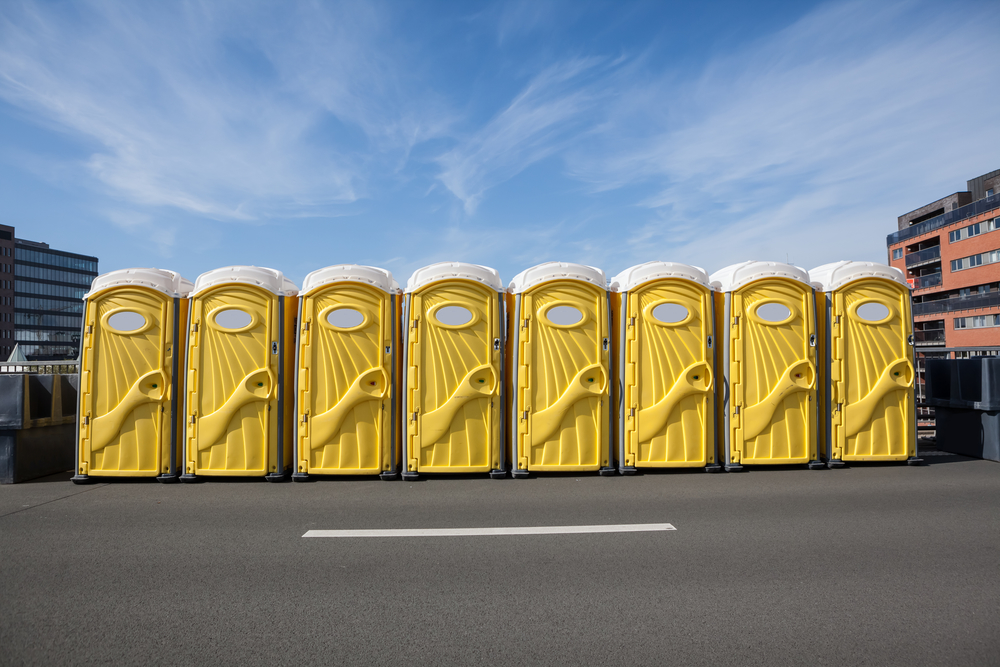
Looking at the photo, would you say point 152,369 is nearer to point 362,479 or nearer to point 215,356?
point 215,356

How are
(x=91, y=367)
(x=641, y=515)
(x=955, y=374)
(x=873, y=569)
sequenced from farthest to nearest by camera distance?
(x=955, y=374) → (x=91, y=367) → (x=641, y=515) → (x=873, y=569)

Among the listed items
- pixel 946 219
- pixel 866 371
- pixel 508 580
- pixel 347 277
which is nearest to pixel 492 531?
pixel 508 580

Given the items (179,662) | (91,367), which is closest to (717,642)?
(179,662)

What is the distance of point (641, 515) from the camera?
5.27 metres

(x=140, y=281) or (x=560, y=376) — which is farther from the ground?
(x=140, y=281)

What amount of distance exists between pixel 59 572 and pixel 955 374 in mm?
10588

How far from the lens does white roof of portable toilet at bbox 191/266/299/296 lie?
6980mm

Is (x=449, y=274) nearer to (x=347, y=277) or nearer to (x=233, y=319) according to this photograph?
(x=347, y=277)

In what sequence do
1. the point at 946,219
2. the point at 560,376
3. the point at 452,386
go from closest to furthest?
the point at 452,386 < the point at 560,376 < the point at 946,219

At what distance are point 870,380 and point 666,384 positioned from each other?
2.73 meters

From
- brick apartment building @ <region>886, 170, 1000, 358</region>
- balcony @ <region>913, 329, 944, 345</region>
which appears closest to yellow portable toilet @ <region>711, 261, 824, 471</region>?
brick apartment building @ <region>886, 170, 1000, 358</region>

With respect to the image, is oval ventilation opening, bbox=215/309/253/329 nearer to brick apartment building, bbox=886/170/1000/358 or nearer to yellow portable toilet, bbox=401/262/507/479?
yellow portable toilet, bbox=401/262/507/479

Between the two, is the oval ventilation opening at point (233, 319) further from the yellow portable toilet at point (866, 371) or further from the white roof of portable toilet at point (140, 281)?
the yellow portable toilet at point (866, 371)

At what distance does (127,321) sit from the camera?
693 centimetres
